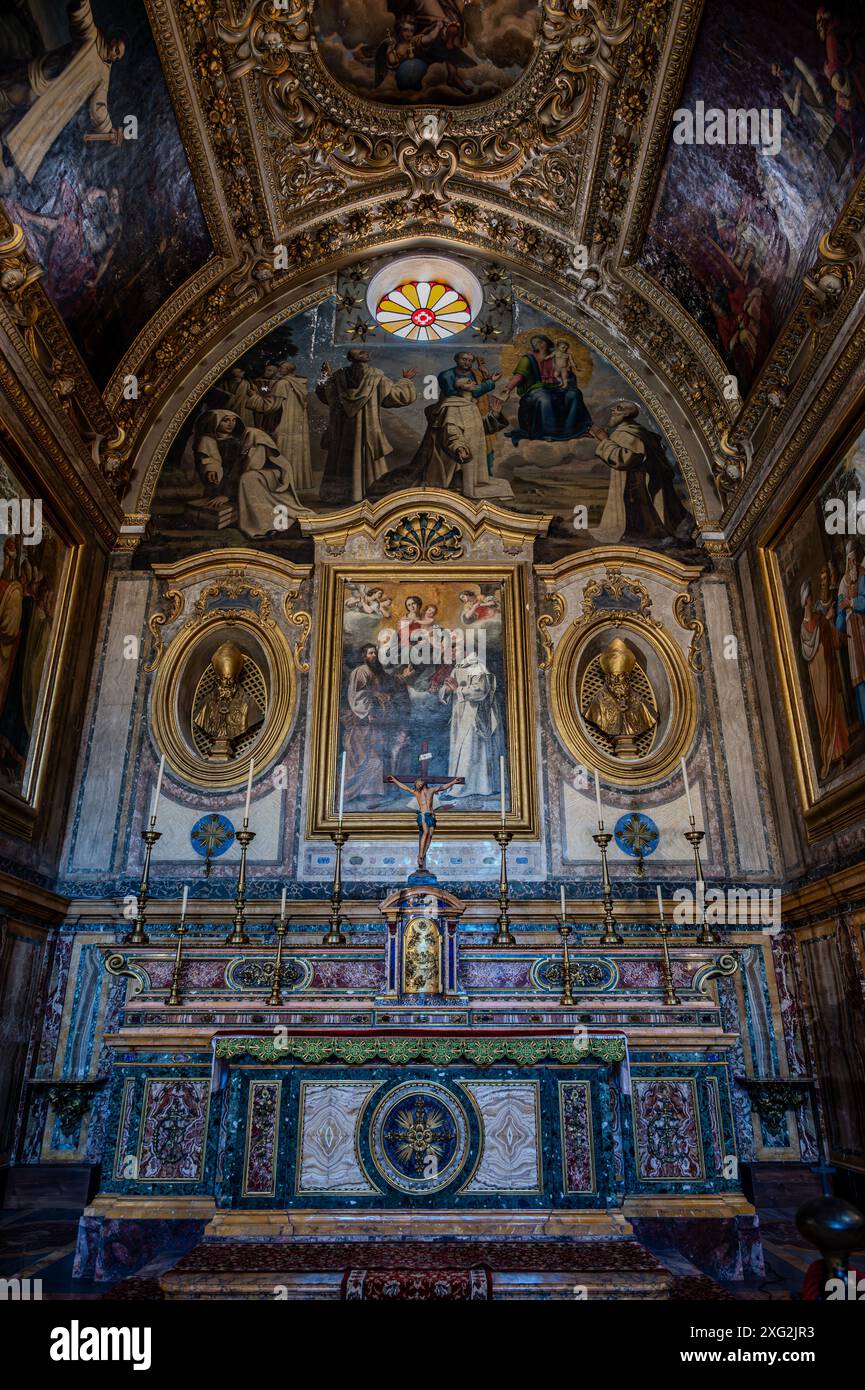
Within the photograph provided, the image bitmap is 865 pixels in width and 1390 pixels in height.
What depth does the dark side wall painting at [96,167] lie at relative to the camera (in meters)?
7.83

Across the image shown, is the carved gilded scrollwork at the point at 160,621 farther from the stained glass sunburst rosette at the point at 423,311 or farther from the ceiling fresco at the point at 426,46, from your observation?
the ceiling fresco at the point at 426,46

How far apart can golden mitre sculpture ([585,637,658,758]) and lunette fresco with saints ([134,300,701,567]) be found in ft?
4.55

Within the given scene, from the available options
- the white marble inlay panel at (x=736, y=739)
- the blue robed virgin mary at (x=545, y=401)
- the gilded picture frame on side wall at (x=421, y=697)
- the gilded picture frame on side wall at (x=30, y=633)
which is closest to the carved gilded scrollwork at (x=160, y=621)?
the gilded picture frame on side wall at (x=30, y=633)

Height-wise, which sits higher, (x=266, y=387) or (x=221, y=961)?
(x=266, y=387)

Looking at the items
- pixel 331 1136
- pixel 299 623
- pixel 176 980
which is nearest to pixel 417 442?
pixel 299 623

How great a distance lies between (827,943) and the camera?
26.7 ft

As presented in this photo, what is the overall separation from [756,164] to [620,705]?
18.2ft

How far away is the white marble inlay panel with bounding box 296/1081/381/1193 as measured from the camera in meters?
5.28

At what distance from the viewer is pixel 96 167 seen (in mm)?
8969

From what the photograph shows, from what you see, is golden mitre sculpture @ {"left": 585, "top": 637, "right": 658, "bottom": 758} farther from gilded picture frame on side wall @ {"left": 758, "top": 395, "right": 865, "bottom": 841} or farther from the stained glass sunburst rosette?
the stained glass sunburst rosette

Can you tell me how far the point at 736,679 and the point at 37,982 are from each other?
7.75 metres

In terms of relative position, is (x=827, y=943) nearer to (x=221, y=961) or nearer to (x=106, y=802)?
(x=221, y=961)

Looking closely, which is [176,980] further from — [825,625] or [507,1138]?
[825,625]

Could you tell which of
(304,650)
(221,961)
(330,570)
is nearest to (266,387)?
(330,570)
